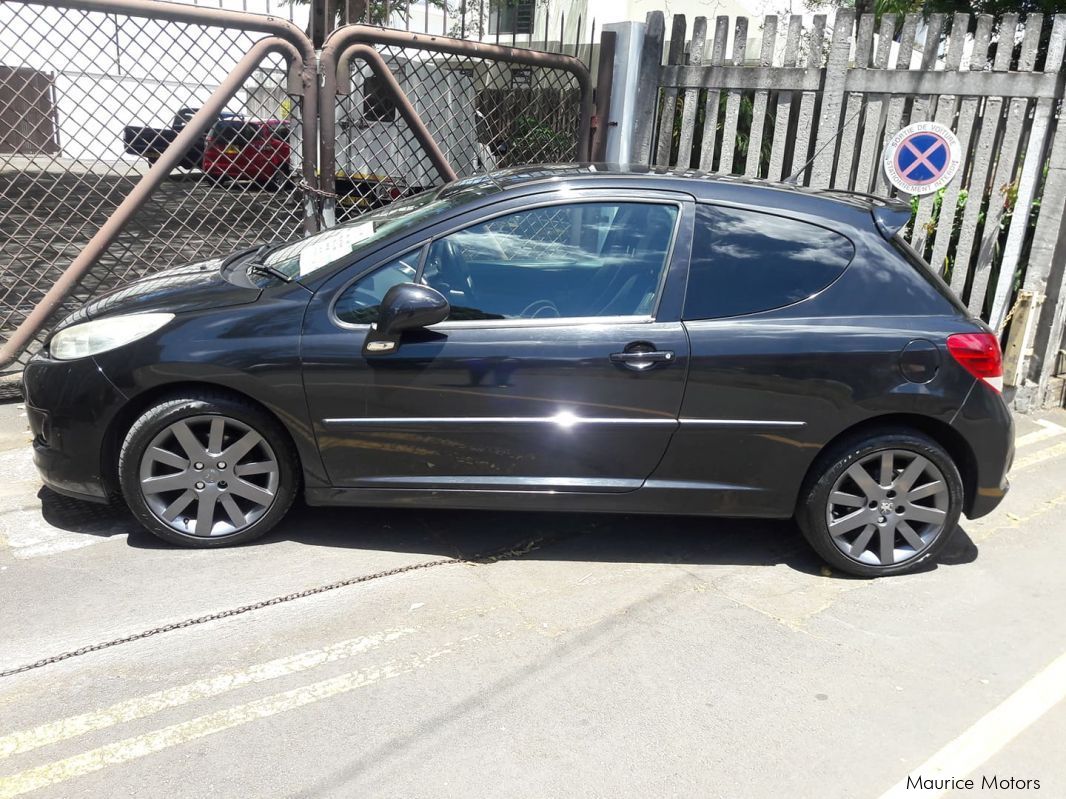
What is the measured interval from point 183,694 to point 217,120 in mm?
3959

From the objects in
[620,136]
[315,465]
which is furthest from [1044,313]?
[315,465]

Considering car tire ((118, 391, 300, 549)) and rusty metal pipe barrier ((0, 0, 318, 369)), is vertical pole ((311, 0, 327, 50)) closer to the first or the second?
rusty metal pipe barrier ((0, 0, 318, 369))

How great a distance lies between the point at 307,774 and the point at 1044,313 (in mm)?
6035

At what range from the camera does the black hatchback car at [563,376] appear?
151 inches

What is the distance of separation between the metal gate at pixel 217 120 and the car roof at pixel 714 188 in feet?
7.40

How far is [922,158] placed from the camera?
6262mm

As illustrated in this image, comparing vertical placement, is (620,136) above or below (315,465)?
above

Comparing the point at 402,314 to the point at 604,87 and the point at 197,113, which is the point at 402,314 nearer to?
the point at 197,113

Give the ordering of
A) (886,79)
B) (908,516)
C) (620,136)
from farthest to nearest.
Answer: (620,136) → (886,79) → (908,516)

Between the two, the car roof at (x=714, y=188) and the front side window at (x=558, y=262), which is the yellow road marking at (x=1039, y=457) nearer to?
the car roof at (x=714, y=188)

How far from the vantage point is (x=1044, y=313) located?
21.8 feet

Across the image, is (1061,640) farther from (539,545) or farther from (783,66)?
(783,66)

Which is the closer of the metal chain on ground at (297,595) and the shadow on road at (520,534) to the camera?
the metal chain on ground at (297,595)

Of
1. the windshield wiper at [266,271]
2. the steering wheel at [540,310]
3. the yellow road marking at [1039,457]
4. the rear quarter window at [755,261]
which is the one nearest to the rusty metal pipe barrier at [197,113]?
the windshield wiper at [266,271]
